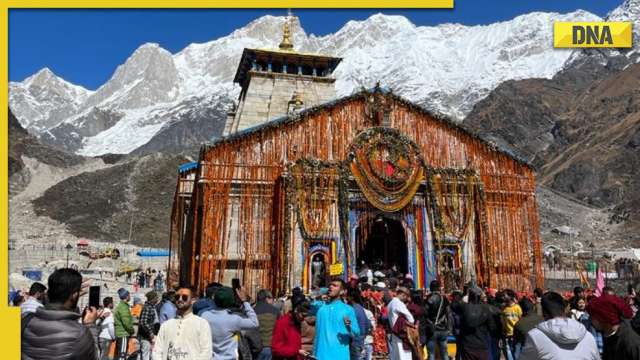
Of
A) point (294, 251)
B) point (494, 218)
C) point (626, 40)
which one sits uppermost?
point (626, 40)

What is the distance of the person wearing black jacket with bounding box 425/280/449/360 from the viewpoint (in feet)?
33.3

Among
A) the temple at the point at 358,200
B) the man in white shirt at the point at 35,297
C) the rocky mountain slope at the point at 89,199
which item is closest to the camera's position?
the man in white shirt at the point at 35,297

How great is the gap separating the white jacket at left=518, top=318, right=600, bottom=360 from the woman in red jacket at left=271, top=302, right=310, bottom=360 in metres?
3.23

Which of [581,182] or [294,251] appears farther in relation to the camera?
[581,182]

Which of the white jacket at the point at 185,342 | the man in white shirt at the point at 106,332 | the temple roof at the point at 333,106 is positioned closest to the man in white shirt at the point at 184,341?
the white jacket at the point at 185,342

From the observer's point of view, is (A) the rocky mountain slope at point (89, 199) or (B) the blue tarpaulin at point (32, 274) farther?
(A) the rocky mountain slope at point (89, 199)

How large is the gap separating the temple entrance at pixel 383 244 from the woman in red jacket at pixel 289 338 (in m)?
15.4

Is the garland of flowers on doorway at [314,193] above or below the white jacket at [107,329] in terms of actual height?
above

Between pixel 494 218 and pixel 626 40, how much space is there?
13.3 meters

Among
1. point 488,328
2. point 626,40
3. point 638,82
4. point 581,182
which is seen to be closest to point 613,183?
point 581,182

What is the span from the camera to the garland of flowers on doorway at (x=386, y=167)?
22.8 m

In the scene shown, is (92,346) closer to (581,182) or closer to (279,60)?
(279,60)

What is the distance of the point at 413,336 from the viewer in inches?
371

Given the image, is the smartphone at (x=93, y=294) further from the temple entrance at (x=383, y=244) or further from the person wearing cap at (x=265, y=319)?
the temple entrance at (x=383, y=244)
